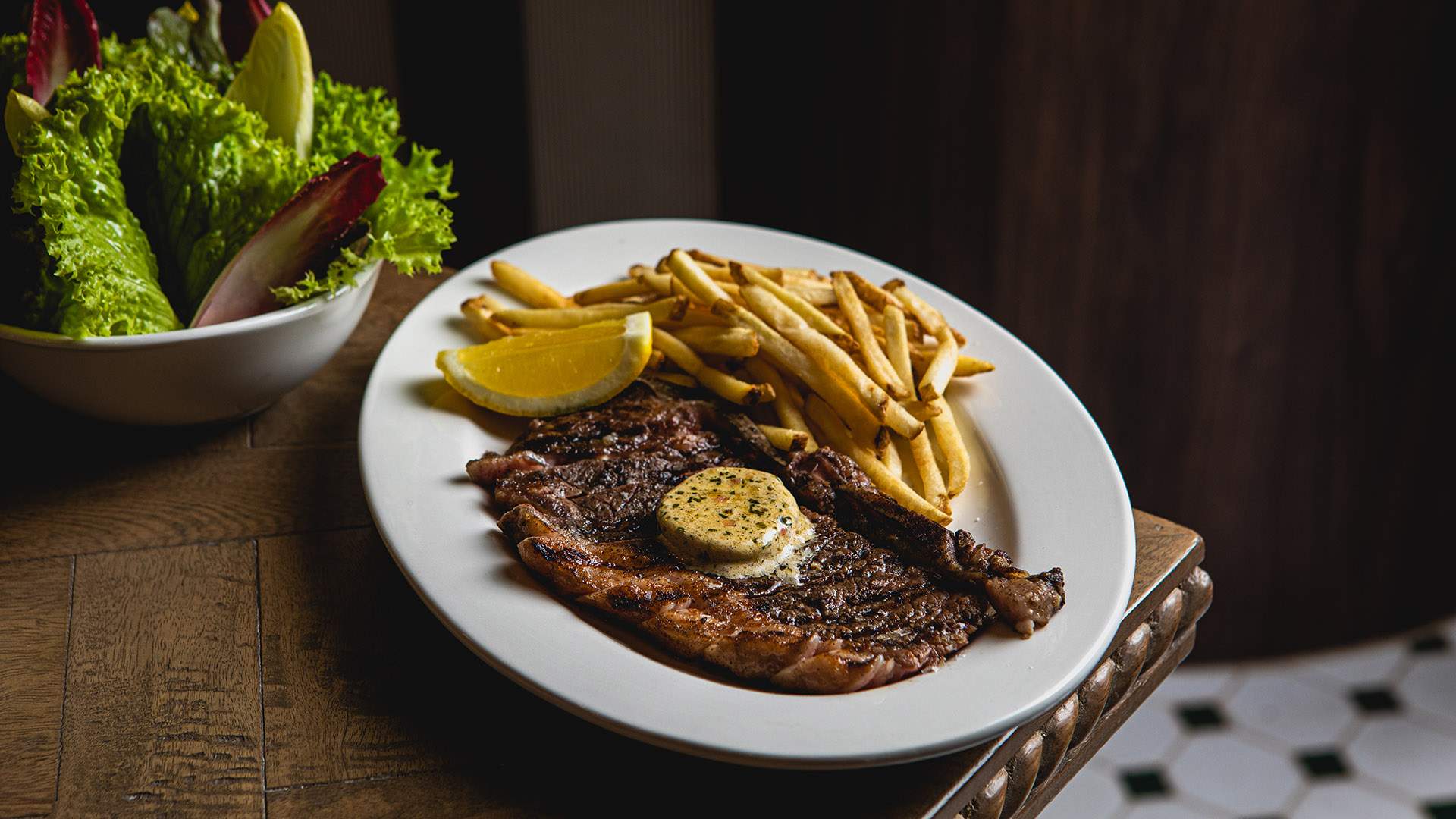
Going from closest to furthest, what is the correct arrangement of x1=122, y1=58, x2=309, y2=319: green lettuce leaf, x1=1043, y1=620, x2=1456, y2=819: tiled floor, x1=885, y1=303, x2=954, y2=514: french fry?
x1=885, y1=303, x2=954, y2=514: french fry, x1=122, y1=58, x2=309, y2=319: green lettuce leaf, x1=1043, y1=620, x2=1456, y2=819: tiled floor

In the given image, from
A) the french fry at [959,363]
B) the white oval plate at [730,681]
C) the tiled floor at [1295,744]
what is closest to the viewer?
the white oval plate at [730,681]

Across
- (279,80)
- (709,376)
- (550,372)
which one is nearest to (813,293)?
(709,376)

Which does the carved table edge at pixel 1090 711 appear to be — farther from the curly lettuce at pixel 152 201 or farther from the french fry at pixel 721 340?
the curly lettuce at pixel 152 201

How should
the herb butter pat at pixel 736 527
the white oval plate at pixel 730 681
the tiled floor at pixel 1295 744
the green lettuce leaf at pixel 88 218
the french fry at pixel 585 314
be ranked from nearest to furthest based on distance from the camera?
1. the white oval plate at pixel 730 681
2. the herb butter pat at pixel 736 527
3. the green lettuce leaf at pixel 88 218
4. the french fry at pixel 585 314
5. the tiled floor at pixel 1295 744

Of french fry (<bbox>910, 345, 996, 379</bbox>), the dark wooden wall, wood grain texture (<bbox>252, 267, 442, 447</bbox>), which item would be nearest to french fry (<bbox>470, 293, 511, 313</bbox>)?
wood grain texture (<bbox>252, 267, 442, 447</bbox>)

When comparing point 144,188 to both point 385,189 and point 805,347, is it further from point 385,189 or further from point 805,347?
point 805,347

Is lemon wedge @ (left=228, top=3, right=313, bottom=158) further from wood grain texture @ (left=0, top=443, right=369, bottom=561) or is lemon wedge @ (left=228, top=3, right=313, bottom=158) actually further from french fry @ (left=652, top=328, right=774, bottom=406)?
french fry @ (left=652, top=328, right=774, bottom=406)

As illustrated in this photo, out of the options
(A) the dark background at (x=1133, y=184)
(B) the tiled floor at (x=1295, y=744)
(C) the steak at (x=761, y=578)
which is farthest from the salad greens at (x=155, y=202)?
(B) the tiled floor at (x=1295, y=744)

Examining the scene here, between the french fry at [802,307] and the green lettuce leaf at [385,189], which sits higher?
the green lettuce leaf at [385,189]
